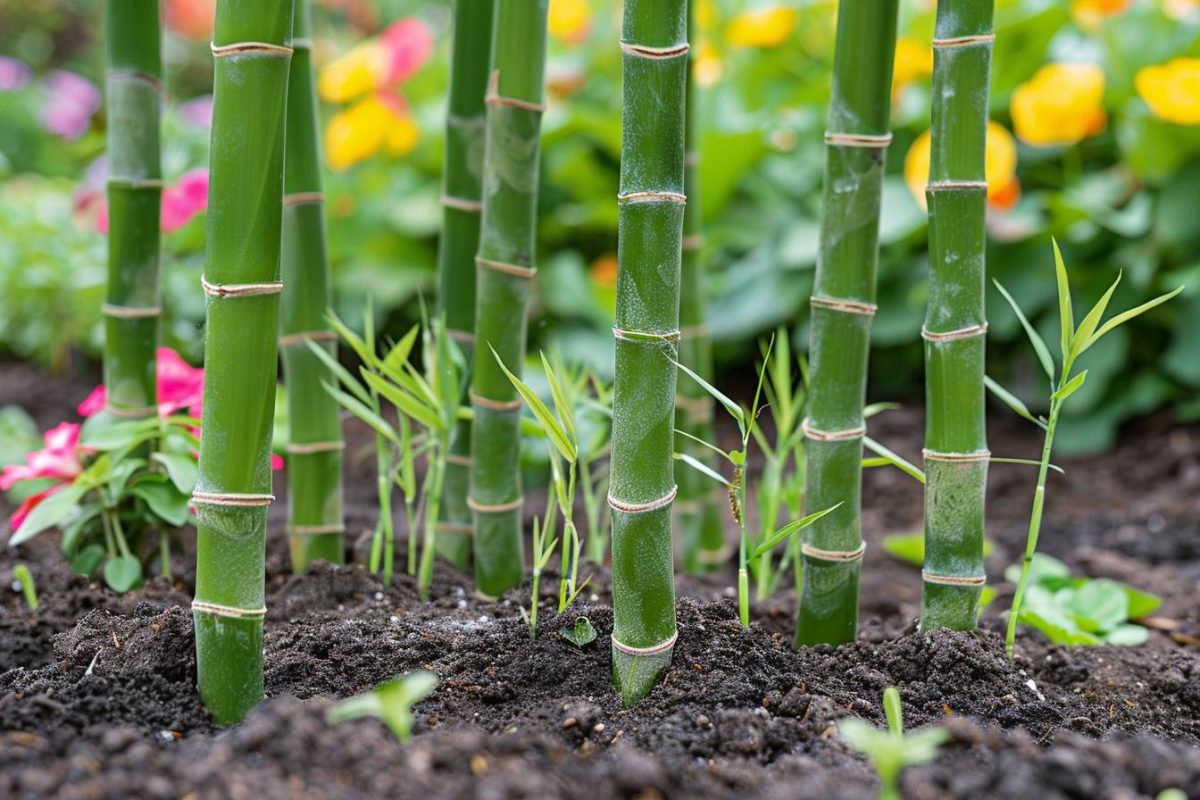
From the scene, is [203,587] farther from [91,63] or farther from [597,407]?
[91,63]

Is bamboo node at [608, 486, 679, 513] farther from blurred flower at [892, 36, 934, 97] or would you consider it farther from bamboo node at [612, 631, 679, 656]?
blurred flower at [892, 36, 934, 97]

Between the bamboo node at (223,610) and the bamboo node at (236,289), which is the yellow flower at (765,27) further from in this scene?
the bamboo node at (223,610)

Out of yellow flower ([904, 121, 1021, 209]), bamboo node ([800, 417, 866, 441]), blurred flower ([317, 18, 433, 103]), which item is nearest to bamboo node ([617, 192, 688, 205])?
bamboo node ([800, 417, 866, 441])

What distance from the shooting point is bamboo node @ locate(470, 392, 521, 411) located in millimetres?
1653

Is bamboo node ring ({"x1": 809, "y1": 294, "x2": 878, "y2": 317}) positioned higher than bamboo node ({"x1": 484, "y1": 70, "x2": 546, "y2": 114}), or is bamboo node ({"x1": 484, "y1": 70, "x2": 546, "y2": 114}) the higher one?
bamboo node ({"x1": 484, "y1": 70, "x2": 546, "y2": 114})

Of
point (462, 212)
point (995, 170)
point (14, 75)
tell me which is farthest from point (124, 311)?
point (14, 75)

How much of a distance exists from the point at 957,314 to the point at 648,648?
546mm

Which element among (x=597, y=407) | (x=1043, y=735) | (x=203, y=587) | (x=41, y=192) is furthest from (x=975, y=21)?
(x=41, y=192)

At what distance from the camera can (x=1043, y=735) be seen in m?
1.30

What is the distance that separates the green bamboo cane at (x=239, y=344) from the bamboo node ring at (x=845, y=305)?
666 millimetres

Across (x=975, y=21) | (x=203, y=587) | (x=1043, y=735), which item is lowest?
(x=1043, y=735)

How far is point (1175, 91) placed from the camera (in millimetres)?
3092

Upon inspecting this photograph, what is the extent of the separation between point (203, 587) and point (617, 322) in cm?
53

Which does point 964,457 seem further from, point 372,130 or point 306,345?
point 372,130
